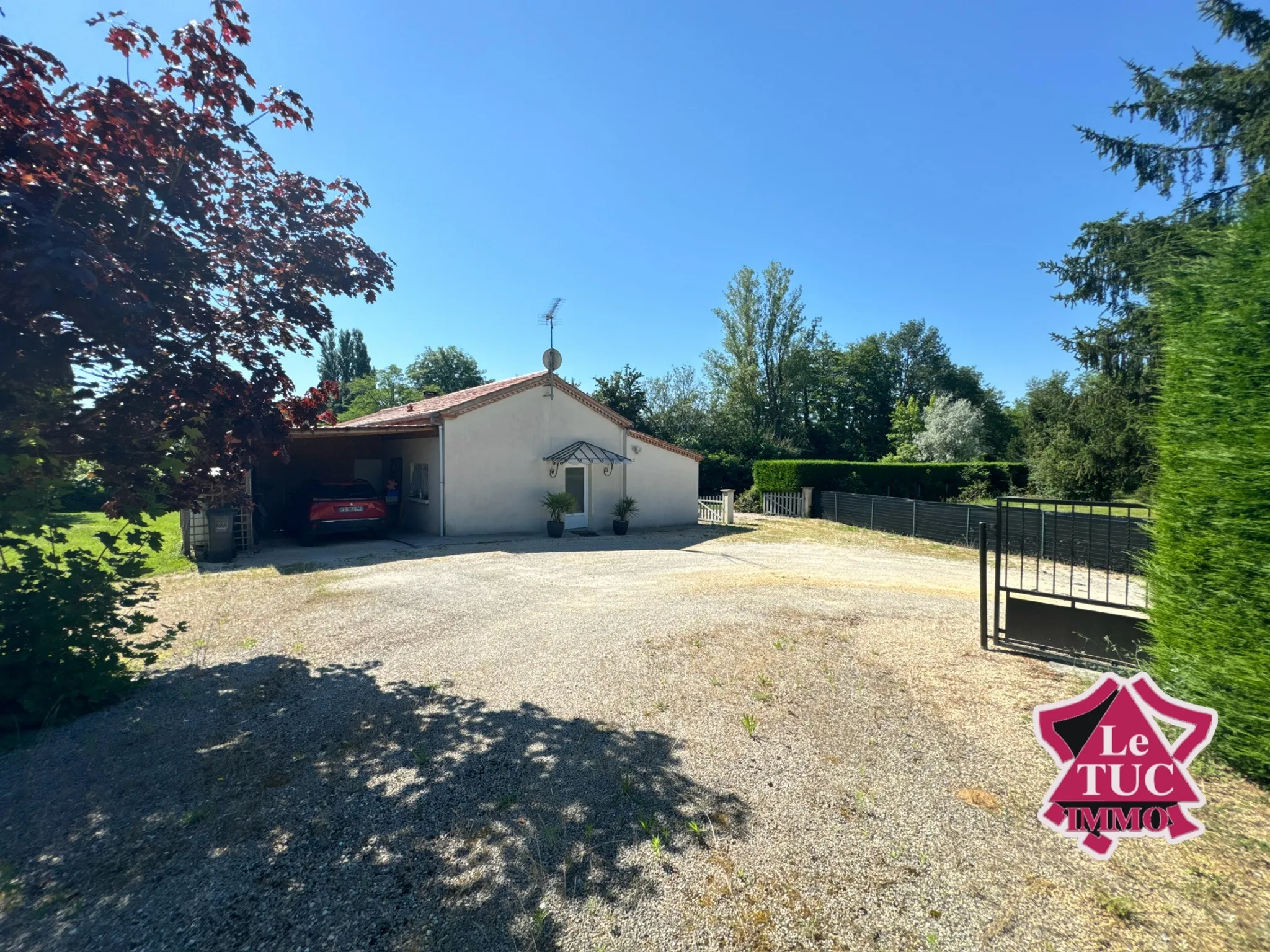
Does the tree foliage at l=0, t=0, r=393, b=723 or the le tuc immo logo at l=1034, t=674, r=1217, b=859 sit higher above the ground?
the tree foliage at l=0, t=0, r=393, b=723

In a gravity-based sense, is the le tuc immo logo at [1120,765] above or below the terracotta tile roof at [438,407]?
below

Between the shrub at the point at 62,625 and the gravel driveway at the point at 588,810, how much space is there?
303mm

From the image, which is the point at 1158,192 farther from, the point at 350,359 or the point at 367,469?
the point at 350,359

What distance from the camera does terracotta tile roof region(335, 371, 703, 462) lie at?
14.6m

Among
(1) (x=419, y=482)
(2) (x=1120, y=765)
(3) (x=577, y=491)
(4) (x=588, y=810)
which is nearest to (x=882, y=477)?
(3) (x=577, y=491)

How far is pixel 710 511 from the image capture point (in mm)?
21578

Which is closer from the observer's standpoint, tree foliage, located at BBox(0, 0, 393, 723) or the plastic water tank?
tree foliage, located at BBox(0, 0, 393, 723)

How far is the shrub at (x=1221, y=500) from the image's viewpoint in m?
3.13

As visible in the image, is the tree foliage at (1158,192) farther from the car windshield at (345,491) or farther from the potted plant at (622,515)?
the car windshield at (345,491)

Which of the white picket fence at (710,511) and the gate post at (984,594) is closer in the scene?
the gate post at (984,594)

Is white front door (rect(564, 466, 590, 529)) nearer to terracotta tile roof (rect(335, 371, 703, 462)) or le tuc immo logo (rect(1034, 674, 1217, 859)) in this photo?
terracotta tile roof (rect(335, 371, 703, 462))

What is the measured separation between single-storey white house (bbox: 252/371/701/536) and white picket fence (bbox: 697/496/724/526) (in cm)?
136

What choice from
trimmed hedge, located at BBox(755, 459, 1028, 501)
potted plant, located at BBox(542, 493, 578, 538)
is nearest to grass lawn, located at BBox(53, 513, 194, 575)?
potted plant, located at BBox(542, 493, 578, 538)

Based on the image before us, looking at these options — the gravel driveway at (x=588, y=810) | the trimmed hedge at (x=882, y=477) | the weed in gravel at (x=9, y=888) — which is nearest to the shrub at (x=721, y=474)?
the trimmed hedge at (x=882, y=477)
